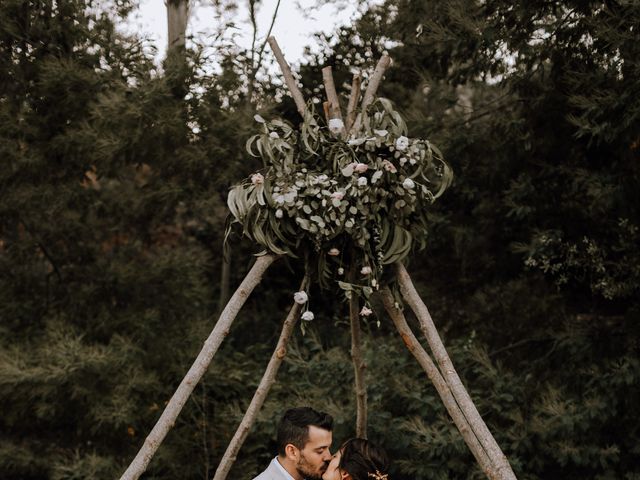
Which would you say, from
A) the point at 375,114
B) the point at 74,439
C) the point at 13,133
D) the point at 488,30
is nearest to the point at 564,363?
the point at 488,30

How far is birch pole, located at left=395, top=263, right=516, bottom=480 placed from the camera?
309 centimetres

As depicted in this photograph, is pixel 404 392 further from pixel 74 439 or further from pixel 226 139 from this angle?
pixel 74 439

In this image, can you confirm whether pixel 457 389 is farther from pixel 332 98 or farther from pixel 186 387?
pixel 332 98

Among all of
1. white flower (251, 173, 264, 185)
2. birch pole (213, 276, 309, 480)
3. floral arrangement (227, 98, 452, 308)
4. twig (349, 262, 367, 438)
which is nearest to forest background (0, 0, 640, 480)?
twig (349, 262, 367, 438)

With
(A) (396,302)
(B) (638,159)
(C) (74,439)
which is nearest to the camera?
(A) (396,302)

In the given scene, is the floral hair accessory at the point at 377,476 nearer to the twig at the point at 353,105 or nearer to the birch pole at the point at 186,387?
the birch pole at the point at 186,387

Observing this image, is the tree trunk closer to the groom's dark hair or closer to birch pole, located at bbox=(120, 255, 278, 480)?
birch pole, located at bbox=(120, 255, 278, 480)

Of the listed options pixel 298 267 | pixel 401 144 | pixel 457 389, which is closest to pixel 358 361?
pixel 457 389

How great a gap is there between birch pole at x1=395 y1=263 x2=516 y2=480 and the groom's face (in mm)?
608

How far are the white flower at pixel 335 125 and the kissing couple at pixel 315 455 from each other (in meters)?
1.27

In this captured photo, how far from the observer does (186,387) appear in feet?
10.4

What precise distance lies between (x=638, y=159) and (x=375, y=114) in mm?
2563

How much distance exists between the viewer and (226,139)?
229 inches

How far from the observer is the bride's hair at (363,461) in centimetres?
326
